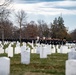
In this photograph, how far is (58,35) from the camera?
86.4m

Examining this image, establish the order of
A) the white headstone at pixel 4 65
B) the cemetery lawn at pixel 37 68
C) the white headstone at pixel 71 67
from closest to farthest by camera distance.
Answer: the white headstone at pixel 71 67 → the white headstone at pixel 4 65 → the cemetery lawn at pixel 37 68

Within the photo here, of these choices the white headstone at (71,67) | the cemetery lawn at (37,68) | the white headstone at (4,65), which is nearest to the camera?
the white headstone at (71,67)

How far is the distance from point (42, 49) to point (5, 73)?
966 centimetres

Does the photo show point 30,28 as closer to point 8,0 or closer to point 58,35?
point 58,35

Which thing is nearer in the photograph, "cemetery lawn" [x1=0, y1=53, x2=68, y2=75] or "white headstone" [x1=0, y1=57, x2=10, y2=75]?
"white headstone" [x1=0, y1=57, x2=10, y2=75]

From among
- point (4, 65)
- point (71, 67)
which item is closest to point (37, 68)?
point (4, 65)

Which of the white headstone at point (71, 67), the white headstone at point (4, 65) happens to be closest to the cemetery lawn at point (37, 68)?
the white headstone at point (4, 65)

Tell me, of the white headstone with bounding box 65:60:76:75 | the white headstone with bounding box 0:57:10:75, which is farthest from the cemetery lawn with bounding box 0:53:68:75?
the white headstone with bounding box 65:60:76:75

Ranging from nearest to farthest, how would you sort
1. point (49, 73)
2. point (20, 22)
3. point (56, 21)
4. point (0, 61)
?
point (0, 61) < point (49, 73) < point (20, 22) < point (56, 21)

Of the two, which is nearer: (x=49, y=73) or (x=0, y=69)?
(x=0, y=69)

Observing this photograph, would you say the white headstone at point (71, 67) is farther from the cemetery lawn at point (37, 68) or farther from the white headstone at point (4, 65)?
the cemetery lawn at point (37, 68)

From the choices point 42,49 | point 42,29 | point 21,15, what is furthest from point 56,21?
point 42,49

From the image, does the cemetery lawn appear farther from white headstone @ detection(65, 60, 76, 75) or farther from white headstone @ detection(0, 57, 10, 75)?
white headstone @ detection(65, 60, 76, 75)

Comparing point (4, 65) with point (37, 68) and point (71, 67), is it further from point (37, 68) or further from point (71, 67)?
Answer: point (37, 68)
